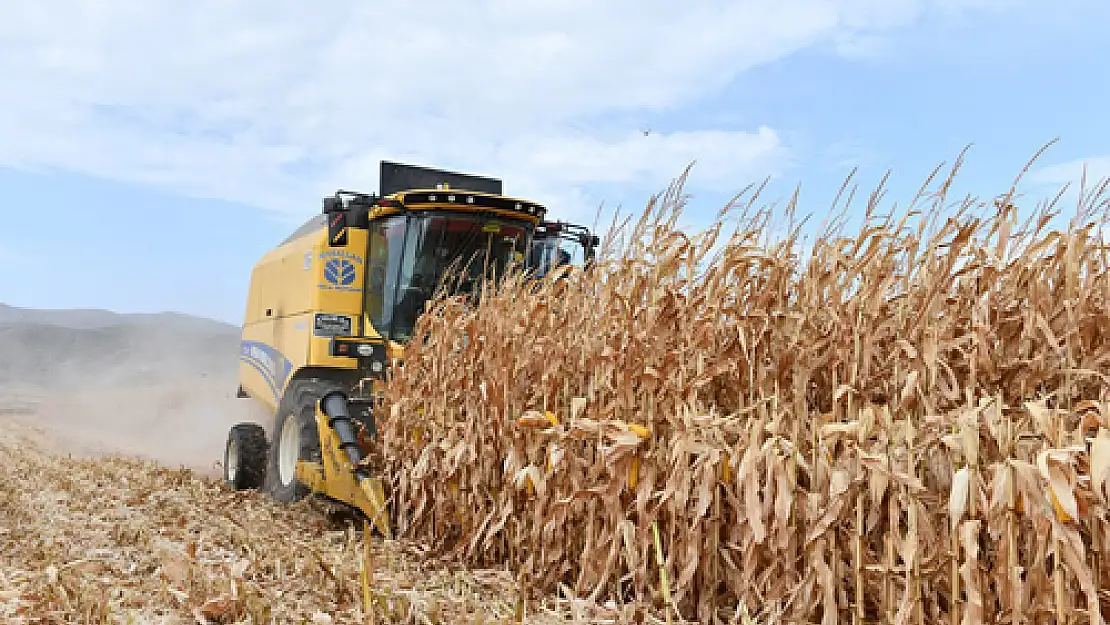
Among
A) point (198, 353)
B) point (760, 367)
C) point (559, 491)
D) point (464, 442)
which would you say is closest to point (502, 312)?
point (464, 442)

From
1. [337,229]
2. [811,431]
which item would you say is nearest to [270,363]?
[337,229]

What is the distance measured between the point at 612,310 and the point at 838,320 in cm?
103

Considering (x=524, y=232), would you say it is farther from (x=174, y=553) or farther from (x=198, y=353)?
(x=198, y=353)

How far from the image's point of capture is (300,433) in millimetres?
5797

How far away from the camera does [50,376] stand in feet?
99.9

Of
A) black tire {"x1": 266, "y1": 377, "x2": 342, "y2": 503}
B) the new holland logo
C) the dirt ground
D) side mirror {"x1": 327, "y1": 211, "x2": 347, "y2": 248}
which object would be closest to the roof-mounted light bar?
side mirror {"x1": 327, "y1": 211, "x2": 347, "y2": 248}

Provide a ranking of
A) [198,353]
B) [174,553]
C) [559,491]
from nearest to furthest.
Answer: [559,491]
[174,553]
[198,353]

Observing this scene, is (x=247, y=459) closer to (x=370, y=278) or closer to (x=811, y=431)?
(x=370, y=278)

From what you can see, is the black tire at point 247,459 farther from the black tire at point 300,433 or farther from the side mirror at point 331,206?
the side mirror at point 331,206

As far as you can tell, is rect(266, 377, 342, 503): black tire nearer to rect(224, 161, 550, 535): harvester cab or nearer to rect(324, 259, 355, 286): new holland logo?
rect(224, 161, 550, 535): harvester cab

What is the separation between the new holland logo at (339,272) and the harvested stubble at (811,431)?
2906 millimetres

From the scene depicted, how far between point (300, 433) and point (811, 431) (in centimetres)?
383

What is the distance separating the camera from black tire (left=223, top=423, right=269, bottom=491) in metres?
6.85

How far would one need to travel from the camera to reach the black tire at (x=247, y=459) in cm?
685
